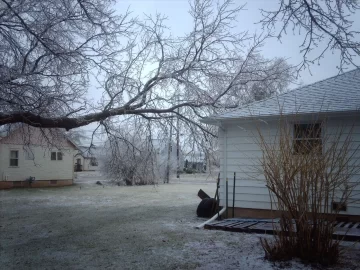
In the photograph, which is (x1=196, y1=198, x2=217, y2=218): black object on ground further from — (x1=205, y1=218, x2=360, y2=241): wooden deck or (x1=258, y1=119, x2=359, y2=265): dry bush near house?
(x1=258, y1=119, x2=359, y2=265): dry bush near house

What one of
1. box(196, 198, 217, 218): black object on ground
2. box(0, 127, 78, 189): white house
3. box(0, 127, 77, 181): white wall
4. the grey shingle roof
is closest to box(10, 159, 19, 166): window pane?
box(0, 127, 78, 189): white house

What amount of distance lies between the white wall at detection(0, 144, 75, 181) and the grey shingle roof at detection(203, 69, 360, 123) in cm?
1567

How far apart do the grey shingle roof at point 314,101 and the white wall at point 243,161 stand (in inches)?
16.6

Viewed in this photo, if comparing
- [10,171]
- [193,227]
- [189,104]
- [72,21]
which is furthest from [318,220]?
[10,171]

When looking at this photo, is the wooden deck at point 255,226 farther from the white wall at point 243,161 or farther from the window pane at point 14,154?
the window pane at point 14,154

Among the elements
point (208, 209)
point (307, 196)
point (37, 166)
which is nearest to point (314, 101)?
point (208, 209)

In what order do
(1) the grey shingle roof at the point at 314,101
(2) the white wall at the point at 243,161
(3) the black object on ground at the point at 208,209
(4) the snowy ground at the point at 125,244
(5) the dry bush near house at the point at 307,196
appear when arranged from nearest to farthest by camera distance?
(5) the dry bush near house at the point at 307,196, (4) the snowy ground at the point at 125,244, (1) the grey shingle roof at the point at 314,101, (2) the white wall at the point at 243,161, (3) the black object on ground at the point at 208,209

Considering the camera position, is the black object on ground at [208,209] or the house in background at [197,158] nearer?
the house in background at [197,158]

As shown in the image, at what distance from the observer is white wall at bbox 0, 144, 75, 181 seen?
22450 mm

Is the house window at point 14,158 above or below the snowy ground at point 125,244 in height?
above

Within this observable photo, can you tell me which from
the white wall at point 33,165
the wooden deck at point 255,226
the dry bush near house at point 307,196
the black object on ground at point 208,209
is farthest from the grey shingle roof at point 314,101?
the white wall at point 33,165

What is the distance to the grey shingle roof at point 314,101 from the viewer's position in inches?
338

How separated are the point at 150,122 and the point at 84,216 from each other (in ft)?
13.9

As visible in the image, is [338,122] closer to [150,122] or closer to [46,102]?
[150,122]
